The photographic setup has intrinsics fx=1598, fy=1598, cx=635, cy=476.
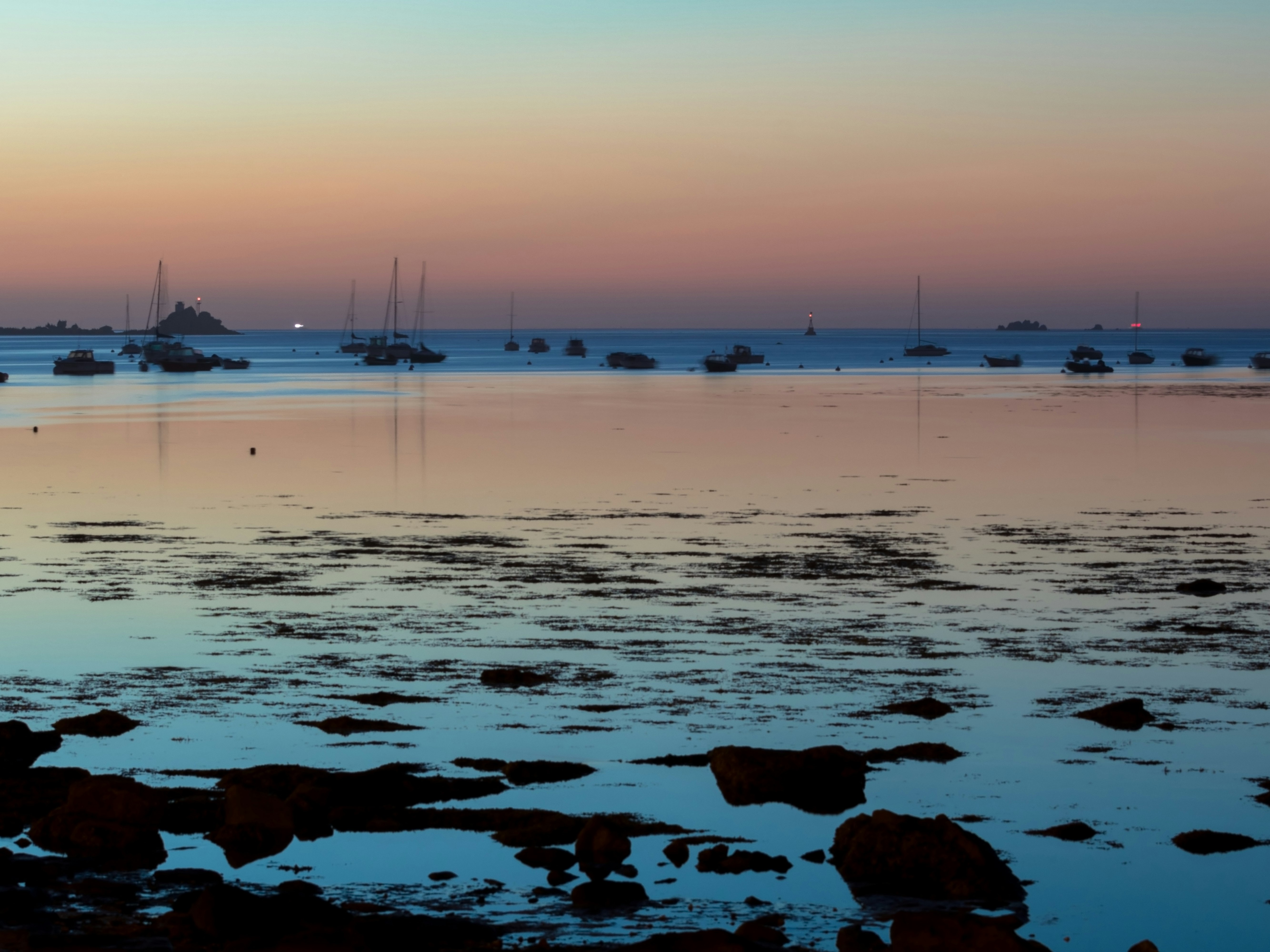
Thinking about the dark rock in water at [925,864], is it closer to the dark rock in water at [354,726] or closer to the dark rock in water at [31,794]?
the dark rock in water at [354,726]

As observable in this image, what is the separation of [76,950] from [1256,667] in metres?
13.6

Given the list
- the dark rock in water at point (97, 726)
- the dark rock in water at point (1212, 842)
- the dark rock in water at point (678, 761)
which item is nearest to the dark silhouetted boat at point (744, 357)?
the dark rock in water at point (97, 726)

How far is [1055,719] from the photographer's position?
16.2 m

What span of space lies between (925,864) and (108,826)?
6.21 meters

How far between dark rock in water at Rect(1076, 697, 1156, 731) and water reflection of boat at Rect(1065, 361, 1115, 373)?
441ft

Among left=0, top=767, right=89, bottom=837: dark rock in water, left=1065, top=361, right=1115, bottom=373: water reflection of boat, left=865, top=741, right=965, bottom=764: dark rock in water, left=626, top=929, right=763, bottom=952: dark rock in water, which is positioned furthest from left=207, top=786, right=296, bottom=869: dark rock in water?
left=1065, top=361, right=1115, bottom=373: water reflection of boat

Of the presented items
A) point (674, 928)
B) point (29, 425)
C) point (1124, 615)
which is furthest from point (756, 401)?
point (674, 928)

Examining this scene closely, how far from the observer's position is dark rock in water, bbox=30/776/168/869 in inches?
480

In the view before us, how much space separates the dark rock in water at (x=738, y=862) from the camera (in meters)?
12.2

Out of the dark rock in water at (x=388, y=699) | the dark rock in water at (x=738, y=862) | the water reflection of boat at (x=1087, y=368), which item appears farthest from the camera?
the water reflection of boat at (x=1087, y=368)

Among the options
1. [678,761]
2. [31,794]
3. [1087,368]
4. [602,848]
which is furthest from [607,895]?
[1087,368]

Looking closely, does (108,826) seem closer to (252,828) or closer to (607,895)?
(252,828)

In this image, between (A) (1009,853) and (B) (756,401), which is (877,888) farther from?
(B) (756,401)

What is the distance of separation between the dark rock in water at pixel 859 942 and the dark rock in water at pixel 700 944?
0.57 m
